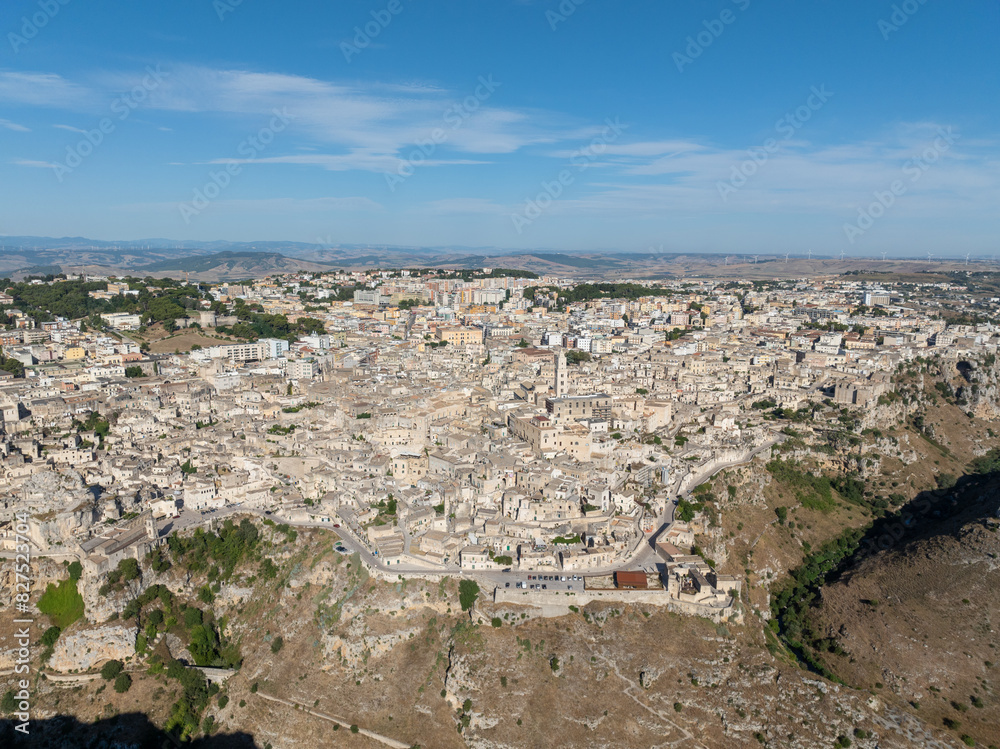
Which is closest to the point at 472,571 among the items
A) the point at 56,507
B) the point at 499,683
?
the point at 499,683

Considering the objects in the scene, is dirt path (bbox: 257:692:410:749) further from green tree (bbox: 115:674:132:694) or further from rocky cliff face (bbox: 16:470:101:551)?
rocky cliff face (bbox: 16:470:101:551)

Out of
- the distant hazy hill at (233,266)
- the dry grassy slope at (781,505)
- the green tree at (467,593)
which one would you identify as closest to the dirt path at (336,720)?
the green tree at (467,593)

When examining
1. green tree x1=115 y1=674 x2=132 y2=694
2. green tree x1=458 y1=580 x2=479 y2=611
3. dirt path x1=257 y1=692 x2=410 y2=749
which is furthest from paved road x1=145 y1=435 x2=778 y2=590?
green tree x1=115 y1=674 x2=132 y2=694

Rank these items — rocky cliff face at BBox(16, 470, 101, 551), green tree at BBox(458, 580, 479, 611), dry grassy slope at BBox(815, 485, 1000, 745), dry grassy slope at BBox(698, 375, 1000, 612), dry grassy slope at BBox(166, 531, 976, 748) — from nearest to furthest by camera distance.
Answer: dry grassy slope at BBox(166, 531, 976, 748)
dry grassy slope at BBox(815, 485, 1000, 745)
green tree at BBox(458, 580, 479, 611)
rocky cliff face at BBox(16, 470, 101, 551)
dry grassy slope at BBox(698, 375, 1000, 612)

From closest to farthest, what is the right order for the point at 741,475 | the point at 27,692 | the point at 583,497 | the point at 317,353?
the point at 27,692
the point at 583,497
the point at 741,475
the point at 317,353

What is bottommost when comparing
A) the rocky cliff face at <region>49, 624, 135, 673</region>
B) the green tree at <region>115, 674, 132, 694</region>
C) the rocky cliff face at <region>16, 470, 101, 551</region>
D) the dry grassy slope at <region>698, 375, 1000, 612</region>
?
the green tree at <region>115, 674, 132, 694</region>

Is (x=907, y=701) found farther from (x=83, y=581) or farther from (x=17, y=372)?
(x=17, y=372)

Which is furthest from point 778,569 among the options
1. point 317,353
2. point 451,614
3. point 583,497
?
point 317,353

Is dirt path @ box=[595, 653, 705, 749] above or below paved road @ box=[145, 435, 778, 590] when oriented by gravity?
below

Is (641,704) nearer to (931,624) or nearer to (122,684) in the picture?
(931,624)

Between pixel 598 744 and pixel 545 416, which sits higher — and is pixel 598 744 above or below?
below

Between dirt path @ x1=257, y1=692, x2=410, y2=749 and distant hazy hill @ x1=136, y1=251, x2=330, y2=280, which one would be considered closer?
dirt path @ x1=257, y1=692, x2=410, y2=749
